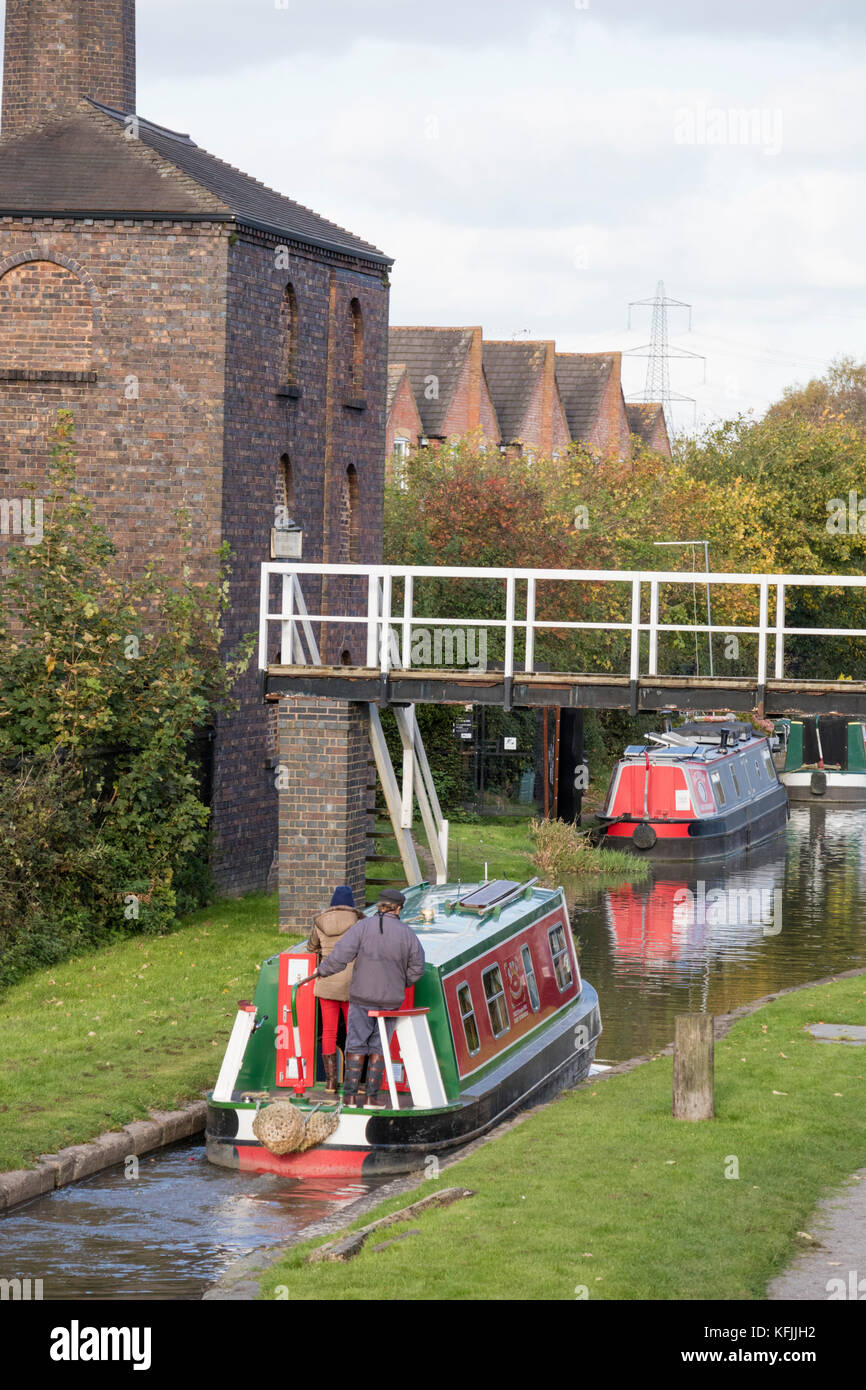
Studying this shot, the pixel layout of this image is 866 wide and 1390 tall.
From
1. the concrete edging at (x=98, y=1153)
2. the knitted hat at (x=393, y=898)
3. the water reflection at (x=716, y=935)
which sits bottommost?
the water reflection at (x=716, y=935)

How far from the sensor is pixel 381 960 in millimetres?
12289

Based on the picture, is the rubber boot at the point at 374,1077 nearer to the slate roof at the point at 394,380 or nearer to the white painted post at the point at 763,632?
the white painted post at the point at 763,632

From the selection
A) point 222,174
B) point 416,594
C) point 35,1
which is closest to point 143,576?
point 222,174

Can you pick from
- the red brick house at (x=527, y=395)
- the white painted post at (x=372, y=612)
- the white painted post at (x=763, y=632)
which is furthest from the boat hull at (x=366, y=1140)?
the red brick house at (x=527, y=395)

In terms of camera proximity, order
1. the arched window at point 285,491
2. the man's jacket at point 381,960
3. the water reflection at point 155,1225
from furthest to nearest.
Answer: the arched window at point 285,491 → the man's jacket at point 381,960 → the water reflection at point 155,1225

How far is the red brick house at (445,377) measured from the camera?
51500 mm

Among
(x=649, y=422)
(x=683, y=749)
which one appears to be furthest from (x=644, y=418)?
(x=683, y=749)

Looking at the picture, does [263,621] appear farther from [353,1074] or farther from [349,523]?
[353,1074]

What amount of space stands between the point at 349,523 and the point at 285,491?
2.11m

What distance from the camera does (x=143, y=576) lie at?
2155cm

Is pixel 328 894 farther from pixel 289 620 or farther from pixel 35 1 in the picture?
pixel 35 1

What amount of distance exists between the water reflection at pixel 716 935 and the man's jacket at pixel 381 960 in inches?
190

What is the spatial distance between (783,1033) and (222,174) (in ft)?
48.8

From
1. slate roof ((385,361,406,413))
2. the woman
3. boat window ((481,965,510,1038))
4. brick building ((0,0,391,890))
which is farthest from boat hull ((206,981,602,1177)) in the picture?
slate roof ((385,361,406,413))
